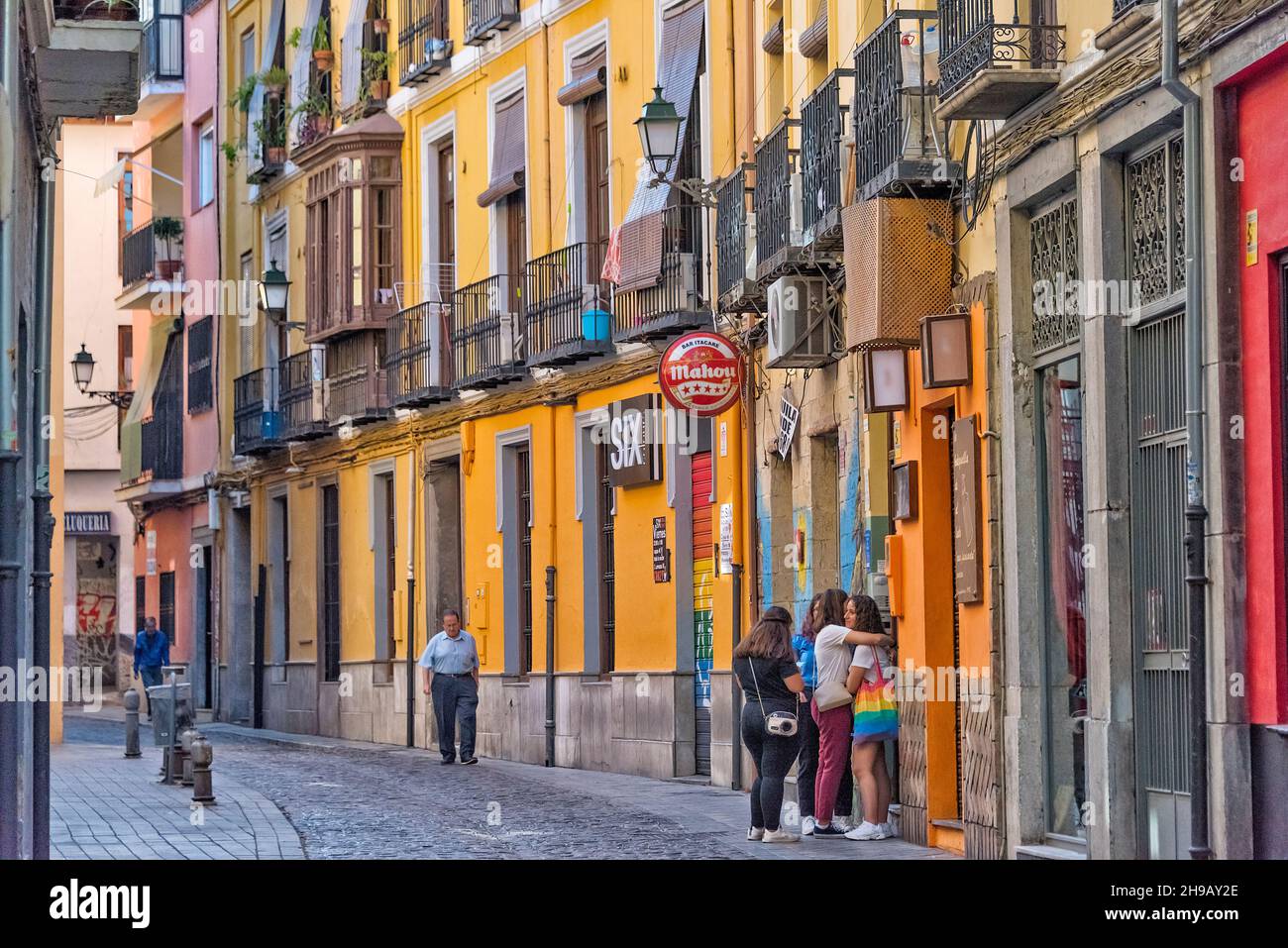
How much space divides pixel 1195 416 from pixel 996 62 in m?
3.23

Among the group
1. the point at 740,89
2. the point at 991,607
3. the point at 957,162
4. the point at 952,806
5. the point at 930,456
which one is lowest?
the point at 952,806

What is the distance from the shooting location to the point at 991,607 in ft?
49.6

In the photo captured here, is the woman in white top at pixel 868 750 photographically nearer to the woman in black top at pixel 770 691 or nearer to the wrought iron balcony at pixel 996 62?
the woman in black top at pixel 770 691

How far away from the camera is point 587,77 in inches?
1018

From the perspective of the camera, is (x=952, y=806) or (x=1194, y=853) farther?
(x=952, y=806)

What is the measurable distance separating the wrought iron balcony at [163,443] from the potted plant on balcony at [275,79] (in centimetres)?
724

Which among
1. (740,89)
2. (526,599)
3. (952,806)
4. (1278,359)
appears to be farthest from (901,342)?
(526,599)

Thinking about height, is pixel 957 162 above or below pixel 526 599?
above

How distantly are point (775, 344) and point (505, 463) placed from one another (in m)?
9.34

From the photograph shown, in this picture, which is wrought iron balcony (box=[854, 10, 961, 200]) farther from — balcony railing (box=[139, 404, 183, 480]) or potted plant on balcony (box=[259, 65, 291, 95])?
balcony railing (box=[139, 404, 183, 480])

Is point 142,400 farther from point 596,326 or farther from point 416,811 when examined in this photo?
point 416,811

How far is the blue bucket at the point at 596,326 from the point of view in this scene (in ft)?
81.9

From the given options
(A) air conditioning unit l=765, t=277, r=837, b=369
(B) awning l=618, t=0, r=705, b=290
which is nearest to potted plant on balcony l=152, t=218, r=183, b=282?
(B) awning l=618, t=0, r=705, b=290
